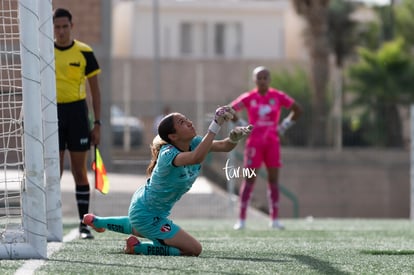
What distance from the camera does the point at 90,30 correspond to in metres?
30.2

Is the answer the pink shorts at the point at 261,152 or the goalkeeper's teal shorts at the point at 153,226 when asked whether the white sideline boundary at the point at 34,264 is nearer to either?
the goalkeeper's teal shorts at the point at 153,226

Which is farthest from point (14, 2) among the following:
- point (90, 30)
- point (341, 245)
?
point (90, 30)

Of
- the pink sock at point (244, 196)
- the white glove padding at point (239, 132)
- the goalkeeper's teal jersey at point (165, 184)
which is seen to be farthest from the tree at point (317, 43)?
the white glove padding at point (239, 132)

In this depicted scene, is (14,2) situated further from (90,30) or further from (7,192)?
(90,30)

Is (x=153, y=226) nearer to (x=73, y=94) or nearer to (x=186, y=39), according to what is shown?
(x=73, y=94)

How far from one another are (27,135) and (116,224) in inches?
46.8

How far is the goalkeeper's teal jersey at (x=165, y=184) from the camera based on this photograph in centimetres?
852

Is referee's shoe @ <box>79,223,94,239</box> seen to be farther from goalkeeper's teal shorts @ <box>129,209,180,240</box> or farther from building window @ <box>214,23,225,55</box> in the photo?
building window @ <box>214,23,225,55</box>

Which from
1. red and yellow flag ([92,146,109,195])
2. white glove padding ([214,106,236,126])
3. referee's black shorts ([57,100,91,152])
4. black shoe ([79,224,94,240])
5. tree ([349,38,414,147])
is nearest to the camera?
white glove padding ([214,106,236,126])

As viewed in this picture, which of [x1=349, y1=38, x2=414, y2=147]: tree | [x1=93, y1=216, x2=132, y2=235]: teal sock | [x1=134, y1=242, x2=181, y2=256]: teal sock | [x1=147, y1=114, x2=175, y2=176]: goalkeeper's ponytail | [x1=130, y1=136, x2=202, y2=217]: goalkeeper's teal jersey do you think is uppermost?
[x1=147, y1=114, x2=175, y2=176]: goalkeeper's ponytail

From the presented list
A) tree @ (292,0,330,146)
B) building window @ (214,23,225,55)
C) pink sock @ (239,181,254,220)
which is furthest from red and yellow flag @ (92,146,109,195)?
building window @ (214,23,225,55)

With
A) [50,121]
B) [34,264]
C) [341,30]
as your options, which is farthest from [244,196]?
[341,30]

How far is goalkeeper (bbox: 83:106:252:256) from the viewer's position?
847 cm

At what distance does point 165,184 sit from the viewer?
8.64 meters
